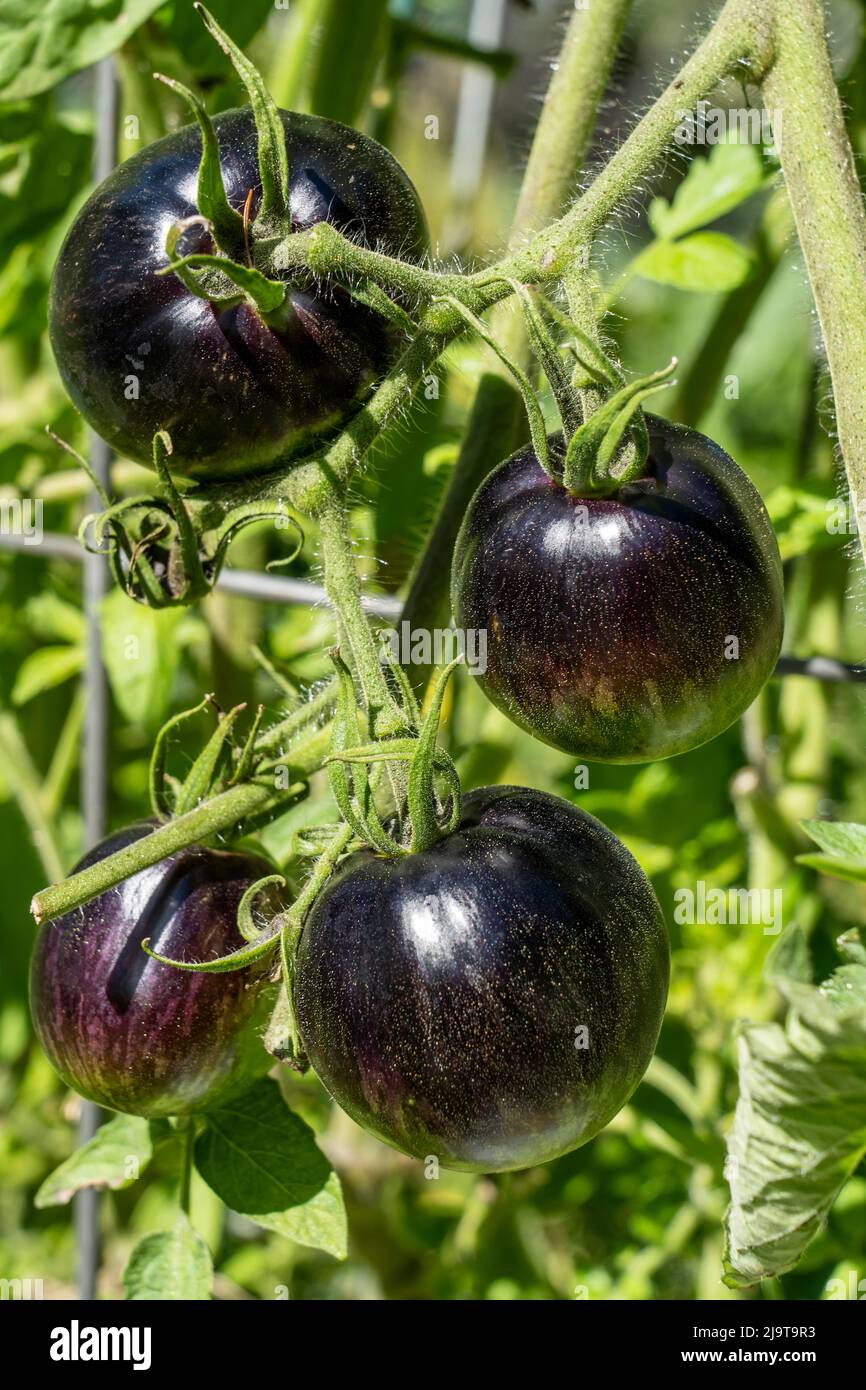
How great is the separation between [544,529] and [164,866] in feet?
0.87

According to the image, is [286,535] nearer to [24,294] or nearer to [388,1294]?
[24,294]

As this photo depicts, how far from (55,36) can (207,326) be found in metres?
0.43

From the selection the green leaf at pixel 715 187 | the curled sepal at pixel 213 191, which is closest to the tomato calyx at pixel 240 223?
the curled sepal at pixel 213 191

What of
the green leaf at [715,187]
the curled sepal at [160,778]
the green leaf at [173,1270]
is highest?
the green leaf at [715,187]

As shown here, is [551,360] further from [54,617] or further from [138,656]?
[54,617]

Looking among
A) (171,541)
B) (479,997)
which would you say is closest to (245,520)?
(171,541)

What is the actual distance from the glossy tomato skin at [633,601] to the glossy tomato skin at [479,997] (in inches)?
2.5

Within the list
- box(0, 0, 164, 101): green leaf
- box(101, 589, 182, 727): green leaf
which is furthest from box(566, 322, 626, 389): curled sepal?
box(101, 589, 182, 727): green leaf

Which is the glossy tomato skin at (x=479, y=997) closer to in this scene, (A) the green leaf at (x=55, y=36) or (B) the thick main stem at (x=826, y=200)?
(B) the thick main stem at (x=826, y=200)

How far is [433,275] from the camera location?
59 centimetres

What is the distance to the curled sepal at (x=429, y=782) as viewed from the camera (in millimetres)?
547

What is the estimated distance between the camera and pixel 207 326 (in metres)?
0.61

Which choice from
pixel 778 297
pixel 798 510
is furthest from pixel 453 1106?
pixel 778 297

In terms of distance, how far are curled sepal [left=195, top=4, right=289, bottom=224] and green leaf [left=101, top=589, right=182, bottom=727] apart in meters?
0.55
